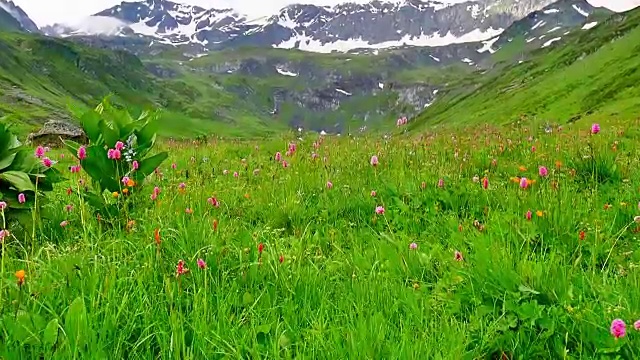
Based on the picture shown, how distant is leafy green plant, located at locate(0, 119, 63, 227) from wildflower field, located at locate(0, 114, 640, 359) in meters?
0.09

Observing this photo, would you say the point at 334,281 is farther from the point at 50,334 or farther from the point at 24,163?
the point at 24,163

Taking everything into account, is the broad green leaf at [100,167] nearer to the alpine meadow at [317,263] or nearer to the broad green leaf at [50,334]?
the alpine meadow at [317,263]

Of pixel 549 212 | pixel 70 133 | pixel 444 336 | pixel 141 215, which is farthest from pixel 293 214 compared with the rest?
pixel 70 133

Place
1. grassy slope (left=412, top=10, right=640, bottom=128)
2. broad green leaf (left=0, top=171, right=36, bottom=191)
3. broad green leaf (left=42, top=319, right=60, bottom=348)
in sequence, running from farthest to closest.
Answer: grassy slope (left=412, top=10, right=640, bottom=128), broad green leaf (left=0, top=171, right=36, bottom=191), broad green leaf (left=42, top=319, right=60, bottom=348)

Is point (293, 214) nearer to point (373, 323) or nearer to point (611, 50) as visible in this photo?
point (373, 323)

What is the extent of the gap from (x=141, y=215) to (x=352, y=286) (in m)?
2.36

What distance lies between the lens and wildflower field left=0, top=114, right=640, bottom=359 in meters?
2.56

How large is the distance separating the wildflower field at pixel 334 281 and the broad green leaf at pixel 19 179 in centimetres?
19

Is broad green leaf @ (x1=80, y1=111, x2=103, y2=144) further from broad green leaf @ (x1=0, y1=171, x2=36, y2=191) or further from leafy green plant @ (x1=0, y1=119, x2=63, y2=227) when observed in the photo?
broad green leaf @ (x1=0, y1=171, x2=36, y2=191)

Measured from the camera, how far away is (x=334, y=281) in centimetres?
352

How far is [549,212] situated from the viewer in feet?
14.1

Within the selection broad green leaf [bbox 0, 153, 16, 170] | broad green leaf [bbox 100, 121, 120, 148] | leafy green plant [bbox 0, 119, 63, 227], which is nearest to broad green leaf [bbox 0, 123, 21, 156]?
leafy green plant [bbox 0, 119, 63, 227]

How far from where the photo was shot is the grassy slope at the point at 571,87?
86.2 metres

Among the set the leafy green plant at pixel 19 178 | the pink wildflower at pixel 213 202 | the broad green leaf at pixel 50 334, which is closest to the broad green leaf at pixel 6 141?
the leafy green plant at pixel 19 178
